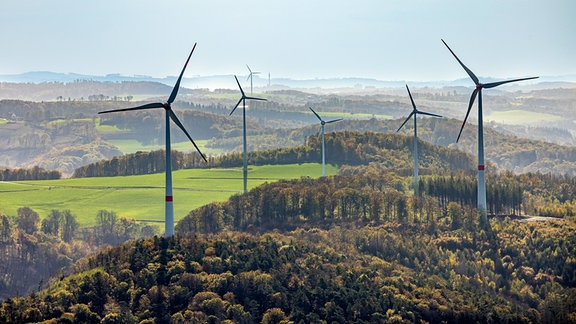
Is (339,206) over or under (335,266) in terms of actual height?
over

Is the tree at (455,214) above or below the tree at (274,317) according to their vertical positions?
above

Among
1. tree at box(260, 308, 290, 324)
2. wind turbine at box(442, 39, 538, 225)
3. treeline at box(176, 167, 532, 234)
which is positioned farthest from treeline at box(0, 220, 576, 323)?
treeline at box(176, 167, 532, 234)

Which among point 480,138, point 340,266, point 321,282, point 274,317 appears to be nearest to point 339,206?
point 480,138

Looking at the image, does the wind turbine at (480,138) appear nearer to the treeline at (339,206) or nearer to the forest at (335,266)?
the forest at (335,266)

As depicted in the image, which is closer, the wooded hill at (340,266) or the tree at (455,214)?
the wooded hill at (340,266)

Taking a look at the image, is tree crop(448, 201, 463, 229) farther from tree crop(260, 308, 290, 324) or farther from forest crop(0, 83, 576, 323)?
tree crop(260, 308, 290, 324)

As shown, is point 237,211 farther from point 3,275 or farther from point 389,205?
point 3,275

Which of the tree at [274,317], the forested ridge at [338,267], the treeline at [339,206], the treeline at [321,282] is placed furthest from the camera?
the treeline at [339,206]

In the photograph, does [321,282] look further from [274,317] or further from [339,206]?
[339,206]

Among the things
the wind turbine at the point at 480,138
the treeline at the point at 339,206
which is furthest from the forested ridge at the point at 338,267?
the wind turbine at the point at 480,138

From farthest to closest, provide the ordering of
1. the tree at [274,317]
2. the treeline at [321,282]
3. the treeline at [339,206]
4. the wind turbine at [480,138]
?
the treeline at [339,206] → the wind turbine at [480,138] → the treeline at [321,282] → the tree at [274,317]
